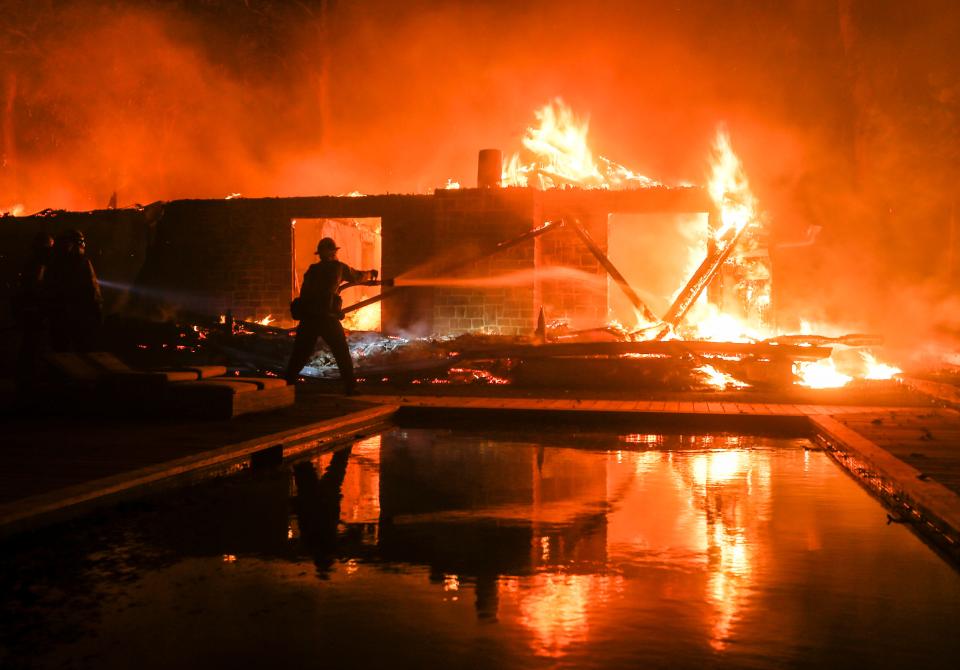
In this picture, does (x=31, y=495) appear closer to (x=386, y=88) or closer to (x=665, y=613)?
(x=665, y=613)

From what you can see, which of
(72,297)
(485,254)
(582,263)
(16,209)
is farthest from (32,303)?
(16,209)

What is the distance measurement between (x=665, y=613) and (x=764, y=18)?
2366 centimetres

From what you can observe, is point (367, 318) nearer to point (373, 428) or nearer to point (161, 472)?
point (373, 428)

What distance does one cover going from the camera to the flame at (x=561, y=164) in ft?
64.3

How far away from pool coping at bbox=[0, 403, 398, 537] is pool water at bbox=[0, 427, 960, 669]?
0.37ft

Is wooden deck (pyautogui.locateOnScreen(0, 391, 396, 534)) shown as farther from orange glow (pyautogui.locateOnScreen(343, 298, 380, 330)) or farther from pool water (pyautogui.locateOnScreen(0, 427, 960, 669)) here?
orange glow (pyautogui.locateOnScreen(343, 298, 380, 330))

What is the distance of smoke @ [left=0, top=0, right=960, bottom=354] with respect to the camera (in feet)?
73.2

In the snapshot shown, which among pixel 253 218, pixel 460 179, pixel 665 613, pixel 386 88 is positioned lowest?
pixel 665 613

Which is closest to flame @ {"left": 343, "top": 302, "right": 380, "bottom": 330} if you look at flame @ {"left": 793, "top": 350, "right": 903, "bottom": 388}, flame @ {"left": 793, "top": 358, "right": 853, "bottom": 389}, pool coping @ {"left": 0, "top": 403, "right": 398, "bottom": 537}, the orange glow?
the orange glow

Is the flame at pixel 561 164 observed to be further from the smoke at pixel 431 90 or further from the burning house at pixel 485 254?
the smoke at pixel 431 90

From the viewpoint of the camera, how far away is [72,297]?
1077 centimetres

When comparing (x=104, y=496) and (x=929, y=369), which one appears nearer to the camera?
(x=104, y=496)

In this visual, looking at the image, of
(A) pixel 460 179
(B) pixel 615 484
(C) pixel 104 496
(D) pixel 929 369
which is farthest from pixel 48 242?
(A) pixel 460 179

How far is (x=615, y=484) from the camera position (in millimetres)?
6484
